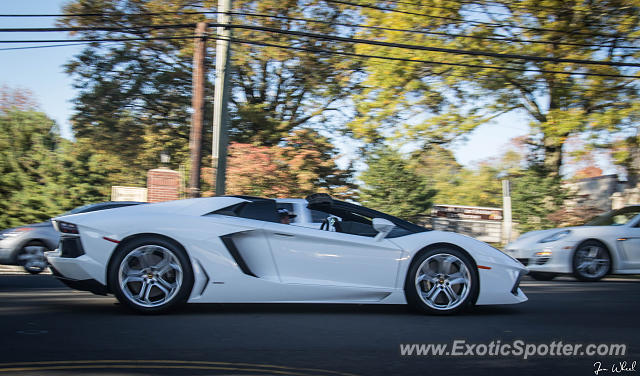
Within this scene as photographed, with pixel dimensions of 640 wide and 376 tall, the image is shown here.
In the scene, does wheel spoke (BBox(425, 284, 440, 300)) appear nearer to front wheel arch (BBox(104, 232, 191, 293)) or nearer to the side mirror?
the side mirror

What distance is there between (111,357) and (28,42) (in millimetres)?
12365

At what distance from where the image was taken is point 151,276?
18.0 ft

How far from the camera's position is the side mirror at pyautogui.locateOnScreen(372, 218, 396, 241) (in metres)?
5.80

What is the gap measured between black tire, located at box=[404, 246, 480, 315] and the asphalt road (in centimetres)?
12

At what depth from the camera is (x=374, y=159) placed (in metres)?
25.1

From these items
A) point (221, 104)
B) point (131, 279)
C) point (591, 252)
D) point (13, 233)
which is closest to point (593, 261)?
point (591, 252)

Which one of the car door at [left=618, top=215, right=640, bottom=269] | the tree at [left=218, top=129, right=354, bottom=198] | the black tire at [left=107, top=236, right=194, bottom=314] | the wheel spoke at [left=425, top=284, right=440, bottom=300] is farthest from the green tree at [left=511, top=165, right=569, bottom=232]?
the black tire at [left=107, top=236, right=194, bottom=314]

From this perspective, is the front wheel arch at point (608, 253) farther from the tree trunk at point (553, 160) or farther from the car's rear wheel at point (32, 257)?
the tree trunk at point (553, 160)

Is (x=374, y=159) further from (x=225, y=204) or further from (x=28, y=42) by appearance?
(x=225, y=204)

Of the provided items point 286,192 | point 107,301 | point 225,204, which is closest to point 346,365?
point 225,204

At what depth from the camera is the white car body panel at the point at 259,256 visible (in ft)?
18.1

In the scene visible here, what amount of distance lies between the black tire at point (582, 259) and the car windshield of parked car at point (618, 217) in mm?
728

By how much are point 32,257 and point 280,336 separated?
876 cm

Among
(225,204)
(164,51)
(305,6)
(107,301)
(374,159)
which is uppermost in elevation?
(305,6)
